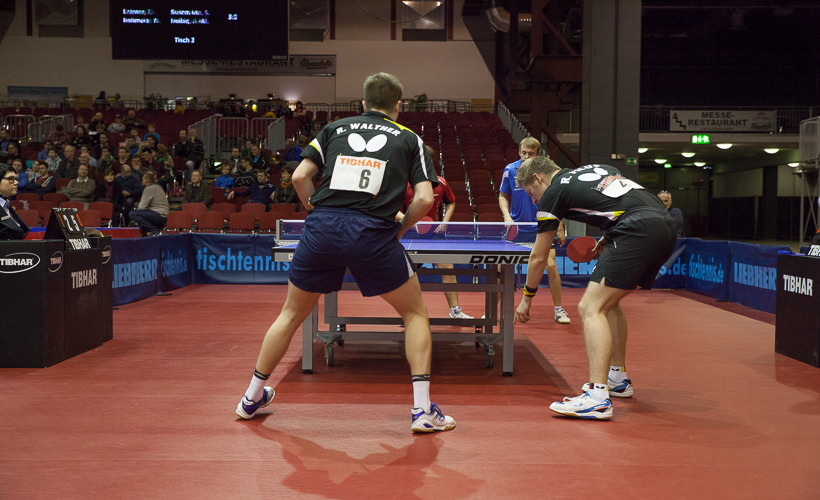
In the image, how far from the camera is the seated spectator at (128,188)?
468 inches

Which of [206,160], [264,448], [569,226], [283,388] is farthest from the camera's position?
[206,160]

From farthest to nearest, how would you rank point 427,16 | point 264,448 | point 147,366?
point 427,16 < point 147,366 < point 264,448

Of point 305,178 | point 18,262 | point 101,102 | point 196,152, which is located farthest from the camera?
point 101,102

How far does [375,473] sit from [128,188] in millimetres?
10850

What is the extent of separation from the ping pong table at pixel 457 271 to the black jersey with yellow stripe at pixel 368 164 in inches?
31.8

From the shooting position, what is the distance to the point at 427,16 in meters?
23.7

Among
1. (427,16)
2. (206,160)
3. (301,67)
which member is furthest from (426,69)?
(206,160)

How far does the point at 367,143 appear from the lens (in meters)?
2.98

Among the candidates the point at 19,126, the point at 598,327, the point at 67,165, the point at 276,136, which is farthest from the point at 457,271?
the point at 19,126

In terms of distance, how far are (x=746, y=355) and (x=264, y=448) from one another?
390cm

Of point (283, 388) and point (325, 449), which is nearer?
point (325, 449)

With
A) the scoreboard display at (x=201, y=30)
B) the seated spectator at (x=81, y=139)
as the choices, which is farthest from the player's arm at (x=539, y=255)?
the seated spectator at (x=81, y=139)

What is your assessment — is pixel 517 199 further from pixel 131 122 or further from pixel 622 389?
pixel 131 122

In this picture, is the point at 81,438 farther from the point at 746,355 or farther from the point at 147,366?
the point at 746,355
